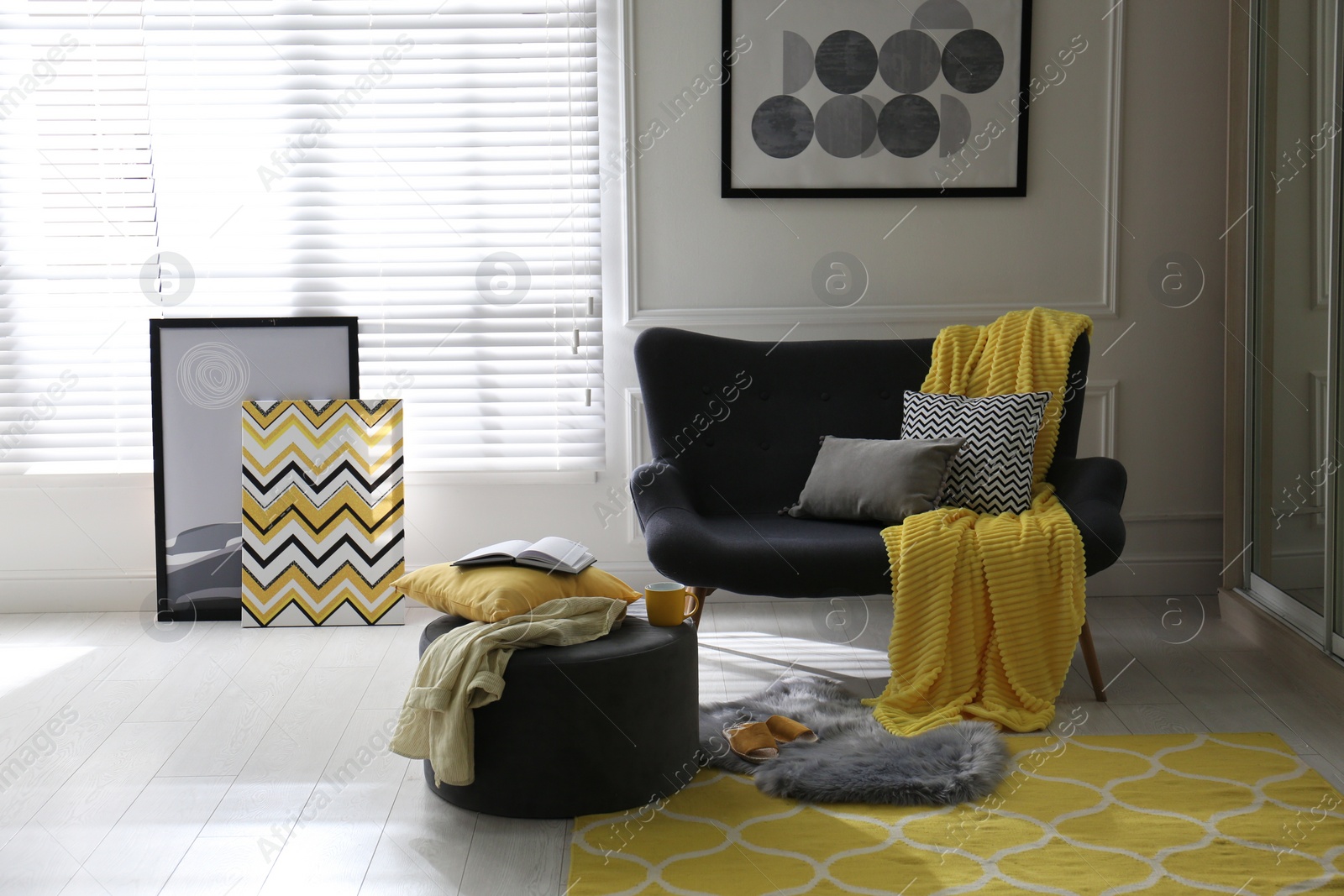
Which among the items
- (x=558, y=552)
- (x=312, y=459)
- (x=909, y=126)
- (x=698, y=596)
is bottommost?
(x=698, y=596)

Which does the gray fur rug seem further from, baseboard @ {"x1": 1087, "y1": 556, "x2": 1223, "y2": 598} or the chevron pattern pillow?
baseboard @ {"x1": 1087, "y1": 556, "x2": 1223, "y2": 598}

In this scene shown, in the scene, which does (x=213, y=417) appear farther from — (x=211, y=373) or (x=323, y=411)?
(x=323, y=411)

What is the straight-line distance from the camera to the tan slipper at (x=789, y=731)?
246 cm

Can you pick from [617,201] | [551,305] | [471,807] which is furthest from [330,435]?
[471,807]

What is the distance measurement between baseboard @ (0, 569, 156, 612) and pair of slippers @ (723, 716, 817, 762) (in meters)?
2.27

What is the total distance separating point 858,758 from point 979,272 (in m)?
1.91

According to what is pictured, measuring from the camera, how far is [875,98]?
3564 mm

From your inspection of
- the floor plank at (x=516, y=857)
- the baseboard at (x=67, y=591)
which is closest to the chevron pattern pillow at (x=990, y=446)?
the floor plank at (x=516, y=857)

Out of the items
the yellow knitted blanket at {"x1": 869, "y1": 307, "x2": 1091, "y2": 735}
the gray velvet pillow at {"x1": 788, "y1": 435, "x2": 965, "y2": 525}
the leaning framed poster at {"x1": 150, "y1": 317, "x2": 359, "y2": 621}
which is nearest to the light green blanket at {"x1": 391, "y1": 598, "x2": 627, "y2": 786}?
the yellow knitted blanket at {"x1": 869, "y1": 307, "x2": 1091, "y2": 735}

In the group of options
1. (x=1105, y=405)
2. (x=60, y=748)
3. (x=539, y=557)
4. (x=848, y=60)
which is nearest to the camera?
(x=539, y=557)

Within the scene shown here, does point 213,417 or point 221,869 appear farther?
point 213,417

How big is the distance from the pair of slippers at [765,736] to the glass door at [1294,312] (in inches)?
54.6

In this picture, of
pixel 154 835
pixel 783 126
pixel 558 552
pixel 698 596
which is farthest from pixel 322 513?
pixel 783 126

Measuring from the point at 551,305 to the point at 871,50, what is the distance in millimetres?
1299
